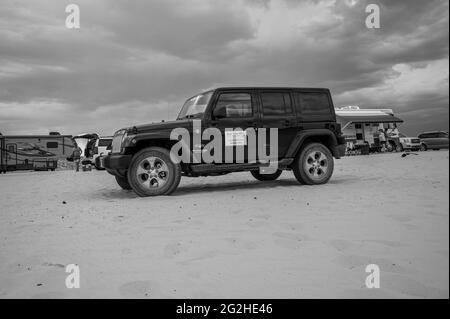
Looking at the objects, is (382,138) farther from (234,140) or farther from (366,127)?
(234,140)

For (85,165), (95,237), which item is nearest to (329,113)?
(95,237)

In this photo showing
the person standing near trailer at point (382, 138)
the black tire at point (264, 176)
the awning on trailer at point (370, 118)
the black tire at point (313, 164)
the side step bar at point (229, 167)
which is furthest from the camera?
the person standing near trailer at point (382, 138)

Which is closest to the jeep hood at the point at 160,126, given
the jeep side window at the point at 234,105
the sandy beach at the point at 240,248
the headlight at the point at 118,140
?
the headlight at the point at 118,140

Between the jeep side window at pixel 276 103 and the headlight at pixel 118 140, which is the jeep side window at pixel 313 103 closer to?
the jeep side window at pixel 276 103

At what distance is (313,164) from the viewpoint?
7.79 m

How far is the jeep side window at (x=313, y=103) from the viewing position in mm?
7852

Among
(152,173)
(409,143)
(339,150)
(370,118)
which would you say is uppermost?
(370,118)

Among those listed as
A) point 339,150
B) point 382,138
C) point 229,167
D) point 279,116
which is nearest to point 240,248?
point 229,167

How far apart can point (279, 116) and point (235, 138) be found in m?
1.13

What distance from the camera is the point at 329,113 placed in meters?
8.12

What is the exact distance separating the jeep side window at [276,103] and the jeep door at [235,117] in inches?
9.3

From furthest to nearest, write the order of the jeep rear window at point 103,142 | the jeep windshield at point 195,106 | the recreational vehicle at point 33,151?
the recreational vehicle at point 33,151 < the jeep rear window at point 103,142 < the jeep windshield at point 195,106

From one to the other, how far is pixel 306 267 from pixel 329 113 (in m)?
5.99

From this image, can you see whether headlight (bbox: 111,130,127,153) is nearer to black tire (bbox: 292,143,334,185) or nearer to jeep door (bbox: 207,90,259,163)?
jeep door (bbox: 207,90,259,163)
